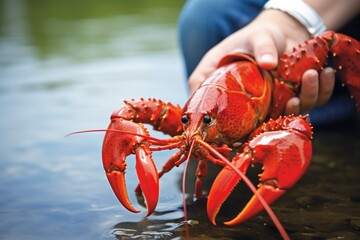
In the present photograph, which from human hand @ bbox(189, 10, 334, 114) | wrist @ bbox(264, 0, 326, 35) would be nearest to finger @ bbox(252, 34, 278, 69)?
human hand @ bbox(189, 10, 334, 114)

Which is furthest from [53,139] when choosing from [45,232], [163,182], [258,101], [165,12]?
[165,12]

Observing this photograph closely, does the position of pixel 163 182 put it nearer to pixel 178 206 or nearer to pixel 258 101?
pixel 178 206

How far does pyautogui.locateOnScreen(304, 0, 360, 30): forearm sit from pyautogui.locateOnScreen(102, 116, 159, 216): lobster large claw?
1.16 m

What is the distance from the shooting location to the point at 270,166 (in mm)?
1584

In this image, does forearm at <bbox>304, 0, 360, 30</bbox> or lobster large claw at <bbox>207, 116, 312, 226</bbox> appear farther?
forearm at <bbox>304, 0, 360, 30</bbox>

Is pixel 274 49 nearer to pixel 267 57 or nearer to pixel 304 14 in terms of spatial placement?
pixel 267 57

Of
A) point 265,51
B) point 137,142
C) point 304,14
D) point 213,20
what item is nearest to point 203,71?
point 265,51

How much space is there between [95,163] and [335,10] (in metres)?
1.44

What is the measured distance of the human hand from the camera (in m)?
Result: 2.21

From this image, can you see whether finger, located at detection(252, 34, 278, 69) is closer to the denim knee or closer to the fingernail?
the fingernail

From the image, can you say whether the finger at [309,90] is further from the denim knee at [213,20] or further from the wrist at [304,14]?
the denim knee at [213,20]

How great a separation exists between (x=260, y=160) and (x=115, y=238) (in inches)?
22.6

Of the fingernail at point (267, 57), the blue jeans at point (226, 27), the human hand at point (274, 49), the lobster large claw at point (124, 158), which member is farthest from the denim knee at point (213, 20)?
the lobster large claw at point (124, 158)

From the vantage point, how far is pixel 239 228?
179cm
